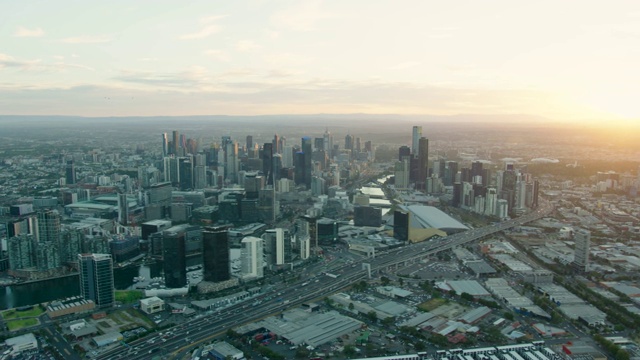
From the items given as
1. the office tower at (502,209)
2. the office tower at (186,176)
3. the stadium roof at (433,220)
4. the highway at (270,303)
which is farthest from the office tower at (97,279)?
the office tower at (186,176)

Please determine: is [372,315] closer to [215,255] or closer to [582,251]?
[215,255]

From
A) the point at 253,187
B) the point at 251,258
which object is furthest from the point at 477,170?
the point at 251,258

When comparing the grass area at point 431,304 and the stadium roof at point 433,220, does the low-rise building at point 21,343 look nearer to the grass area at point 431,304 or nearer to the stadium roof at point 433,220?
the grass area at point 431,304

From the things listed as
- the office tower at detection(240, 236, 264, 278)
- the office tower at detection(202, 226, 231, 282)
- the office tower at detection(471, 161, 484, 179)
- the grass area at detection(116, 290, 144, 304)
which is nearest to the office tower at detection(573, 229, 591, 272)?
the office tower at detection(240, 236, 264, 278)

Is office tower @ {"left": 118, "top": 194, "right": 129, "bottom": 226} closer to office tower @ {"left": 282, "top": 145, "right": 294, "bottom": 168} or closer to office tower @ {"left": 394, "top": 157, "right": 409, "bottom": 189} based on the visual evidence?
office tower @ {"left": 394, "top": 157, "right": 409, "bottom": 189}

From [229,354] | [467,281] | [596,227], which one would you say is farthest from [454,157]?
[229,354]

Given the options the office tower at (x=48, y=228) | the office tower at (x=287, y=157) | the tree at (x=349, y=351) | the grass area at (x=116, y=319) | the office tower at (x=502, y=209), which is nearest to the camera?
the tree at (x=349, y=351)

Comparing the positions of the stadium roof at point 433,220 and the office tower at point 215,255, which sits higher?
the office tower at point 215,255
